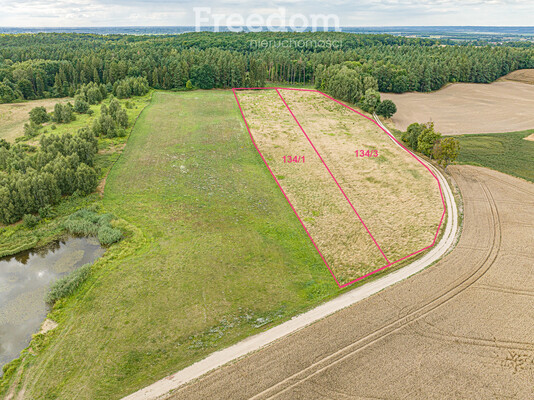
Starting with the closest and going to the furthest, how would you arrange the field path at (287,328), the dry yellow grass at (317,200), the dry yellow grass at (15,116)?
the field path at (287,328), the dry yellow grass at (317,200), the dry yellow grass at (15,116)

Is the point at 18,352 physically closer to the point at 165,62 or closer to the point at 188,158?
the point at 188,158

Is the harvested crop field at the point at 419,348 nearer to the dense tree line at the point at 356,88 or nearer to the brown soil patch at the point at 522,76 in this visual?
the dense tree line at the point at 356,88

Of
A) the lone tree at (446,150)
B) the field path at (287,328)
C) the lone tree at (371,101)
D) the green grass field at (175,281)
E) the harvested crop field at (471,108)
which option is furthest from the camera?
the lone tree at (371,101)

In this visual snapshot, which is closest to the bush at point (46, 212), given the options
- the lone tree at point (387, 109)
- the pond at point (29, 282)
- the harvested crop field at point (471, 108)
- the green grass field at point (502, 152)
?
the pond at point (29, 282)

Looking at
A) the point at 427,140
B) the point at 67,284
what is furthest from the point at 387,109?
the point at 67,284

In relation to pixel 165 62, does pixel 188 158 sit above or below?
below

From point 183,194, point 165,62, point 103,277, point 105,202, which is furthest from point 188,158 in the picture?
point 165,62

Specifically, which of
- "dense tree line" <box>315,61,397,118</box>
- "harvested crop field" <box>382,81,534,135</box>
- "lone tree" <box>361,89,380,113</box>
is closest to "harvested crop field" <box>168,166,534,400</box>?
"harvested crop field" <box>382,81,534,135</box>

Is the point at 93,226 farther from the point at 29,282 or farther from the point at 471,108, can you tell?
the point at 471,108
